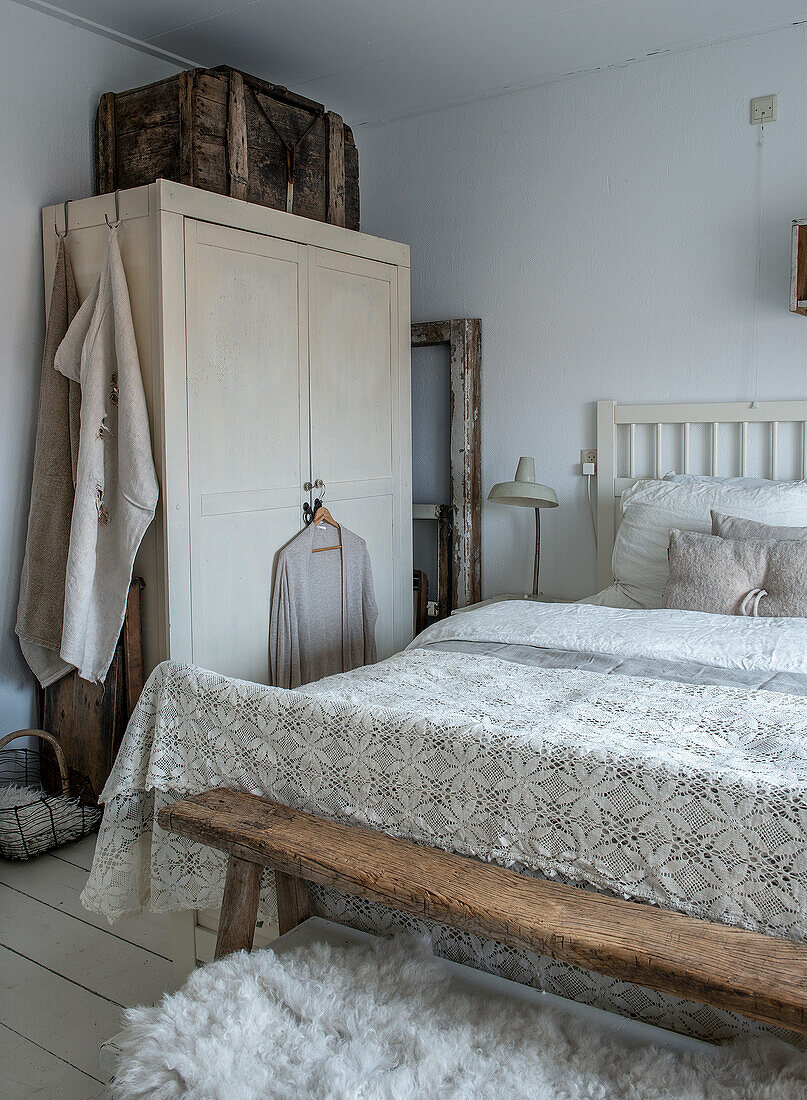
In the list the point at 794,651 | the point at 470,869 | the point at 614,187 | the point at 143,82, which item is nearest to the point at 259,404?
the point at 143,82

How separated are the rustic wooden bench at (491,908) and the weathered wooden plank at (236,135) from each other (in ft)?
6.91

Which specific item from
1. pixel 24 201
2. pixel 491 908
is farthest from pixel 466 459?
pixel 491 908

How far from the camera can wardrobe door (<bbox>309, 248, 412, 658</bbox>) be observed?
10.8ft

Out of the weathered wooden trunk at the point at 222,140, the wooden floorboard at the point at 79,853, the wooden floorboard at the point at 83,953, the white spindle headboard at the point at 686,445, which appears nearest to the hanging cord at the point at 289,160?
the weathered wooden trunk at the point at 222,140

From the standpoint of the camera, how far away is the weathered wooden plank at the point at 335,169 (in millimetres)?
3438

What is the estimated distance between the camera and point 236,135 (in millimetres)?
3004

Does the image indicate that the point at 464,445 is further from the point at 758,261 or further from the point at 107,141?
the point at 107,141

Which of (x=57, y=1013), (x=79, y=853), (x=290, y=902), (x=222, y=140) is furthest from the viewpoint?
(x=222, y=140)

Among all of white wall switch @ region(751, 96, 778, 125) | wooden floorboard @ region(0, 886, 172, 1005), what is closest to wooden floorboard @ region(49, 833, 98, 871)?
wooden floorboard @ region(0, 886, 172, 1005)

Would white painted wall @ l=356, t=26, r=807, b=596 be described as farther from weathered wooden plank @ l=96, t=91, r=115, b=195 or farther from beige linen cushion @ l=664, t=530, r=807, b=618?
weathered wooden plank @ l=96, t=91, r=115, b=195

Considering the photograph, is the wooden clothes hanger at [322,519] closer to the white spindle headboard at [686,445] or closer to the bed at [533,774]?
the white spindle headboard at [686,445]

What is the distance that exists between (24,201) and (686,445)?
2356 mm

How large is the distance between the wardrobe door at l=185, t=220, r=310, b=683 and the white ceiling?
742 mm

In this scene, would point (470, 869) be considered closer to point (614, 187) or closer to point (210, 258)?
point (210, 258)
